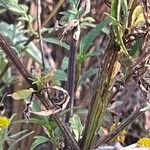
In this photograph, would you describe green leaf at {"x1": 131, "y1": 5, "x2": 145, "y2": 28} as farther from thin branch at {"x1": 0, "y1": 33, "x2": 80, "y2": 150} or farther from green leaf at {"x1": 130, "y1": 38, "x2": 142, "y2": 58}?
thin branch at {"x1": 0, "y1": 33, "x2": 80, "y2": 150}

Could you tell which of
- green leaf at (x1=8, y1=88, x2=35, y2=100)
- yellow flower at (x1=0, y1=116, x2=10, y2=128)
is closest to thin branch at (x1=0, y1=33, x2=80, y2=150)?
green leaf at (x1=8, y1=88, x2=35, y2=100)

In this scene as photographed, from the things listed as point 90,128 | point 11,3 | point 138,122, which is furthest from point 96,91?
point 138,122

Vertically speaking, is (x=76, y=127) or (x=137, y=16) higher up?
(x=137, y=16)

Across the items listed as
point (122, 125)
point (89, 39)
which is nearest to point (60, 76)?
point (89, 39)

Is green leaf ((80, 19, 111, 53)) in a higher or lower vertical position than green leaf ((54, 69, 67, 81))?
higher

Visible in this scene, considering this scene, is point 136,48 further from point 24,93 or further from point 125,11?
point 24,93

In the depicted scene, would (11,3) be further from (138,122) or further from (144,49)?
(138,122)

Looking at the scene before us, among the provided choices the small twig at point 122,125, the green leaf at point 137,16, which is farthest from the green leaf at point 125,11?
the small twig at point 122,125

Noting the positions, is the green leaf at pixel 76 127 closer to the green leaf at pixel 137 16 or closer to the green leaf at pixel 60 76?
the green leaf at pixel 60 76

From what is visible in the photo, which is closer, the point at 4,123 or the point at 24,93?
the point at 24,93

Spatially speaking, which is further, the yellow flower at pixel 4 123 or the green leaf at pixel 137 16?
the yellow flower at pixel 4 123

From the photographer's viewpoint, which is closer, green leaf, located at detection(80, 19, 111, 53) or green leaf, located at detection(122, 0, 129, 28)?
green leaf, located at detection(122, 0, 129, 28)
